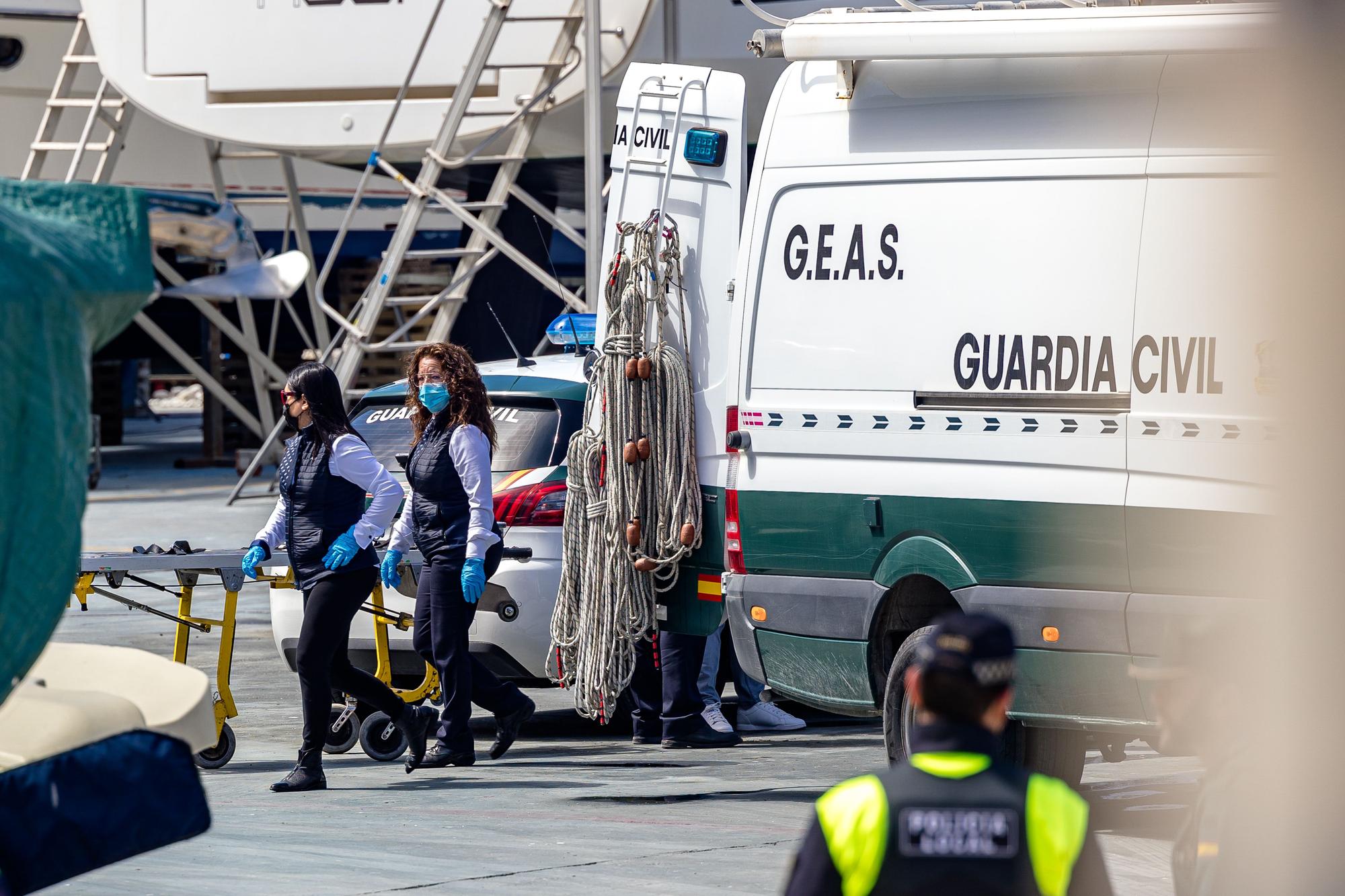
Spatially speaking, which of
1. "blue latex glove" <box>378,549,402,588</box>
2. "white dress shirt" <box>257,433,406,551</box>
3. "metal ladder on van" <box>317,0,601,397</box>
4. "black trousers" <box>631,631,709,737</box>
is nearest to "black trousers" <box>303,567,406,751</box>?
"white dress shirt" <box>257,433,406,551</box>

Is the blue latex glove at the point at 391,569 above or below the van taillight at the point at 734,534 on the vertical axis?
below

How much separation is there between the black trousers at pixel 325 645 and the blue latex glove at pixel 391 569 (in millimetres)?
339

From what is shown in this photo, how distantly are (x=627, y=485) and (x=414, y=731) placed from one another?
1.28 m

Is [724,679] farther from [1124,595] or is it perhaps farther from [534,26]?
[534,26]

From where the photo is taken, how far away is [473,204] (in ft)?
49.9

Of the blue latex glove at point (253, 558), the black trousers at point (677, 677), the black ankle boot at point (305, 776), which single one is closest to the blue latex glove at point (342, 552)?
the blue latex glove at point (253, 558)

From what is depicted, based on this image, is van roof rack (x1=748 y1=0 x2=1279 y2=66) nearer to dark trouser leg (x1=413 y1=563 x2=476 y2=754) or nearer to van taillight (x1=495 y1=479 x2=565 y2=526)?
van taillight (x1=495 y1=479 x2=565 y2=526)

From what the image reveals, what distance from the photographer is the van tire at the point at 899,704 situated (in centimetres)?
645

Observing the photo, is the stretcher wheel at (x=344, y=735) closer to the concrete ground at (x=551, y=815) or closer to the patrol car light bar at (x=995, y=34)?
the concrete ground at (x=551, y=815)

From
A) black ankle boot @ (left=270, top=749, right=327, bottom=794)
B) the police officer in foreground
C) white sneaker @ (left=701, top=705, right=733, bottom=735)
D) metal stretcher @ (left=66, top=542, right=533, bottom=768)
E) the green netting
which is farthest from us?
white sneaker @ (left=701, top=705, right=733, bottom=735)

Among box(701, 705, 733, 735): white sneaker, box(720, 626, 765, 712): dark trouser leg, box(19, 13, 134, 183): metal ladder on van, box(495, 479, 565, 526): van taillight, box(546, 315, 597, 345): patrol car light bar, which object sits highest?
box(19, 13, 134, 183): metal ladder on van

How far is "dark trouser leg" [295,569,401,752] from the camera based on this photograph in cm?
741

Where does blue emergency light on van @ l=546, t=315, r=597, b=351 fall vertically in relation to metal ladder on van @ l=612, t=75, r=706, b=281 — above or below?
below

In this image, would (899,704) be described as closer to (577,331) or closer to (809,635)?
(809,635)
